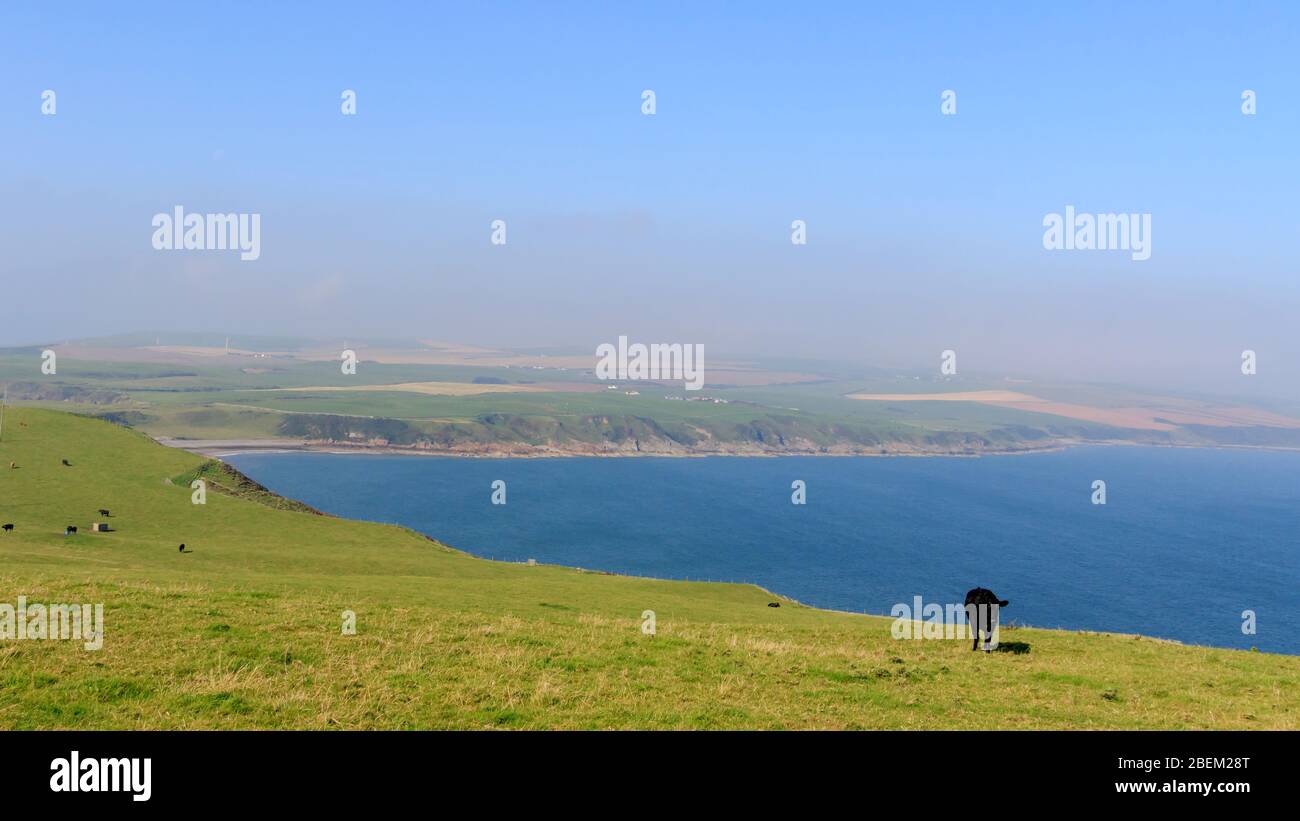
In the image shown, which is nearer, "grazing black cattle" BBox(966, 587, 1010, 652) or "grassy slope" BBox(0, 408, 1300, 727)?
"grassy slope" BBox(0, 408, 1300, 727)

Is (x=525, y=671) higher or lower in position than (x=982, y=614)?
higher

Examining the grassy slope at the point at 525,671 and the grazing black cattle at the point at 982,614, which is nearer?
the grassy slope at the point at 525,671
